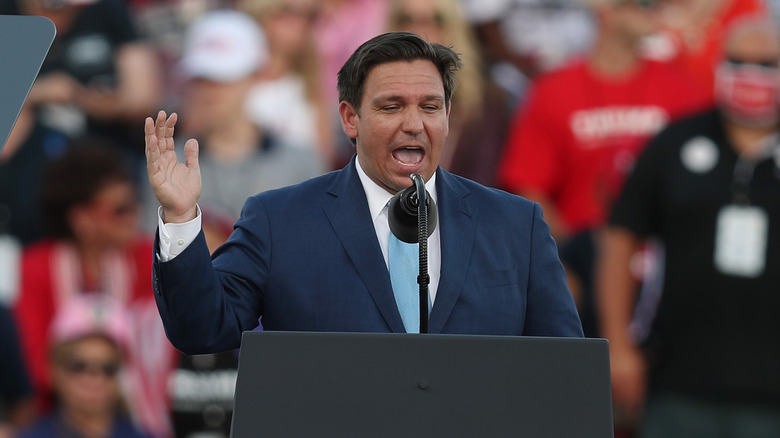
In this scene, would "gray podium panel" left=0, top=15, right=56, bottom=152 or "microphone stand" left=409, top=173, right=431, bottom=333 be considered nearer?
"gray podium panel" left=0, top=15, right=56, bottom=152

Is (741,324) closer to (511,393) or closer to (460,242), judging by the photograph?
(460,242)

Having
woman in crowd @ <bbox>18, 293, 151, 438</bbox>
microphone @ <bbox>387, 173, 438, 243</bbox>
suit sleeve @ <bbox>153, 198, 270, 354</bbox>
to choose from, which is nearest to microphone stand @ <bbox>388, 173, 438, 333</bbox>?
microphone @ <bbox>387, 173, 438, 243</bbox>

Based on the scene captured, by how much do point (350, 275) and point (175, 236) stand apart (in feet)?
1.18

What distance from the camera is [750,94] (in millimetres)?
6023

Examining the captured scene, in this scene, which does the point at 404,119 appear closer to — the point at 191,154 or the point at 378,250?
the point at 378,250

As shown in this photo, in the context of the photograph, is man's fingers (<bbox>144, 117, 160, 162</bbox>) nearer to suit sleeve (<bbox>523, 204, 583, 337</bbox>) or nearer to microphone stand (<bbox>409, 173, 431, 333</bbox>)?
microphone stand (<bbox>409, 173, 431, 333</bbox>)

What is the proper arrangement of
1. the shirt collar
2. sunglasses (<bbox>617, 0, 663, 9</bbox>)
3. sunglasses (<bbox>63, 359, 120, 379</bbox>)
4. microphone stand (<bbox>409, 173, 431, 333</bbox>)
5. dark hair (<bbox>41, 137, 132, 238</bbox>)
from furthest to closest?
sunglasses (<bbox>617, 0, 663, 9</bbox>), dark hair (<bbox>41, 137, 132, 238</bbox>), sunglasses (<bbox>63, 359, 120, 379</bbox>), the shirt collar, microphone stand (<bbox>409, 173, 431, 333</bbox>)

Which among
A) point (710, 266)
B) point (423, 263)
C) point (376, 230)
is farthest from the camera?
point (710, 266)

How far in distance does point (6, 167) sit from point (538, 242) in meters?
4.38

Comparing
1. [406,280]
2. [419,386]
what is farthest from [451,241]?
[419,386]

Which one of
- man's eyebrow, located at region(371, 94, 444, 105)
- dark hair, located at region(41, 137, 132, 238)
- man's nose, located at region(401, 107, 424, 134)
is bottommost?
dark hair, located at region(41, 137, 132, 238)

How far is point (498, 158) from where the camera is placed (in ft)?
21.2

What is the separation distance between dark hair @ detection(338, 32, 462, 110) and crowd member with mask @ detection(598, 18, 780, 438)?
3.37m

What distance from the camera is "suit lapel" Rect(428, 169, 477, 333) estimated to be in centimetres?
242
